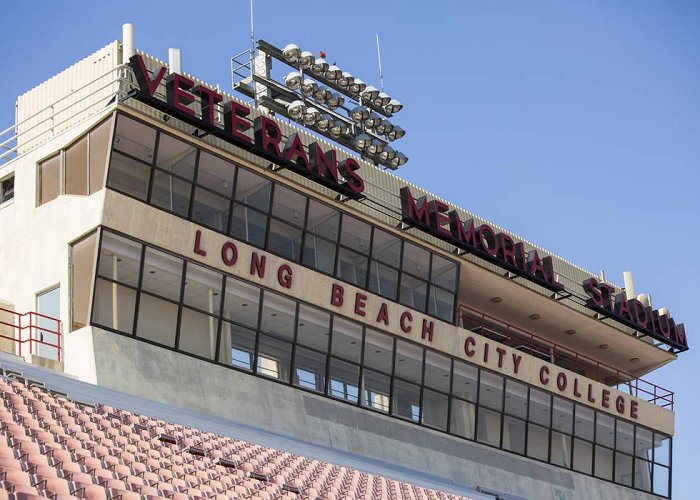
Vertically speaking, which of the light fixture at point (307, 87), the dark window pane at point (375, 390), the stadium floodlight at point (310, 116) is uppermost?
the light fixture at point (307, 87)

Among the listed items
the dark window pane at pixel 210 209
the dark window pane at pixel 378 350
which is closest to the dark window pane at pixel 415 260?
the dark window pane at pixel 378 350

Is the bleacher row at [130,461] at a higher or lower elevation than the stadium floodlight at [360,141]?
lower

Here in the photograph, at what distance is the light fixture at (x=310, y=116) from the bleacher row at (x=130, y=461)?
11.1m

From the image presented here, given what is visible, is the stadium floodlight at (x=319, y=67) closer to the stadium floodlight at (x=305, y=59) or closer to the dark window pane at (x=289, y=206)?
the stadium floodlight at (x=305, y=59)

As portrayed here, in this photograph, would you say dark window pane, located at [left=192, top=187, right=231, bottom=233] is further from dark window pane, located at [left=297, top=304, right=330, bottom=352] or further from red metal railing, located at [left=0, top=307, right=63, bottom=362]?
red metal railing, located at [left=0, top=307, right=63, bottom=362]

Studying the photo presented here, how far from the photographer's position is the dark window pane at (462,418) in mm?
32312

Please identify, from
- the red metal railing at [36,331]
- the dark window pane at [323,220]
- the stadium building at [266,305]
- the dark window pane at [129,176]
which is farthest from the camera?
the dark window pane at [323,220]

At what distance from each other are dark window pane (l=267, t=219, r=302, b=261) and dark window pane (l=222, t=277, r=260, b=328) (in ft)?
4.13

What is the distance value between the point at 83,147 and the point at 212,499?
1082cm

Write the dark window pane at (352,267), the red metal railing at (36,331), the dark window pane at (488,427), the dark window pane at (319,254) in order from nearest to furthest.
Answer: the red metal railing at (36,331)
the dark window pane at (319,254)
the dark window pane at (352,267)
the dark window pane at (488,427)

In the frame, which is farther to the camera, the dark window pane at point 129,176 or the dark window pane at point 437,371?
the dark window pane at point 437,371

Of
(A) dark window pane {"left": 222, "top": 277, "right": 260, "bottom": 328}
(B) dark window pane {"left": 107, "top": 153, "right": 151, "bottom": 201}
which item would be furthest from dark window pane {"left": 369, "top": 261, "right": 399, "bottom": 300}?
(B) dark window pane {"left": 107, "top": 153, "right": 151, "bottom": 201}

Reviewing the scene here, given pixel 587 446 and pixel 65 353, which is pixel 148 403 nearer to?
pixel 65 353

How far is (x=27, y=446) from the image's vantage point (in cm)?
1555
